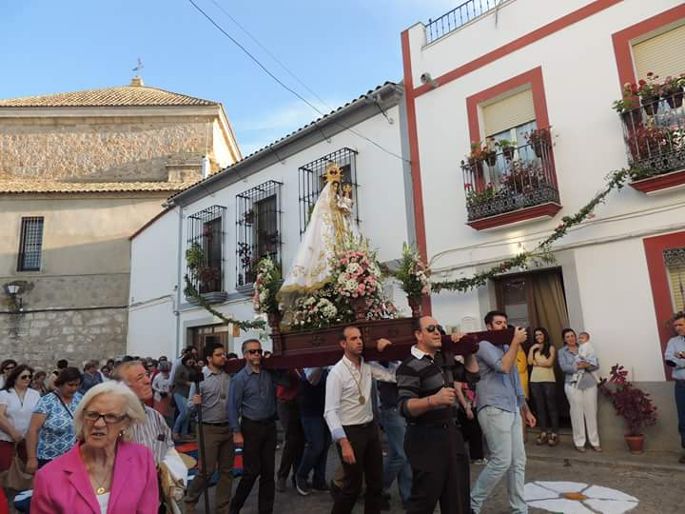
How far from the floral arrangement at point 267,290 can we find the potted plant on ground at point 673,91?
17.7 ft

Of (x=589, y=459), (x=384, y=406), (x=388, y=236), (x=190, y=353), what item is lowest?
(x=589, y=459)

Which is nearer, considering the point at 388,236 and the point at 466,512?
the point at 466,512

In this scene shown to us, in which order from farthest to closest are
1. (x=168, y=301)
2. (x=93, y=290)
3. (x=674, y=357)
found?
(x=93, y=290), (x=168, y=301), (x=674, y=357)

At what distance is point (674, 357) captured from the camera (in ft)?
20.2

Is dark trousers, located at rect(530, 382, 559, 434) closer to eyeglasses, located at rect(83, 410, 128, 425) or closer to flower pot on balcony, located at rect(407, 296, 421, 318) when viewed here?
flower pot on balcony, located at rect(407, 296, 421, 318)

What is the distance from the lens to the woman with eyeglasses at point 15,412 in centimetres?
474

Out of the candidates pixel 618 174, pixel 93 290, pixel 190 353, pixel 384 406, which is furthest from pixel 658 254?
pixel 93 290

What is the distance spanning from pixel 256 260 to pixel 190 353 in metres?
3.15

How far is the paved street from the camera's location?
487cm

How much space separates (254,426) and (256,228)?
26.8 ft

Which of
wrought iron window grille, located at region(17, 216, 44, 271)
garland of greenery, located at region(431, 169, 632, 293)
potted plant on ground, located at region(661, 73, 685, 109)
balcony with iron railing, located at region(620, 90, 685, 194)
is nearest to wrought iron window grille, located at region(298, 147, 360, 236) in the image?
garland of greenery, located at region(431, 169, 632, 293)

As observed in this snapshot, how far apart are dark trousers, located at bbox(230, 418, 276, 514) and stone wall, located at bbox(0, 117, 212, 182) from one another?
16045mm

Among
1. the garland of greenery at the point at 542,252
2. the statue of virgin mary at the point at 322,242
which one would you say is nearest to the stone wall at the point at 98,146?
the garland of greenery at the point at 542,252

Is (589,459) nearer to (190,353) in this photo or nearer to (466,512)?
(466,512)
